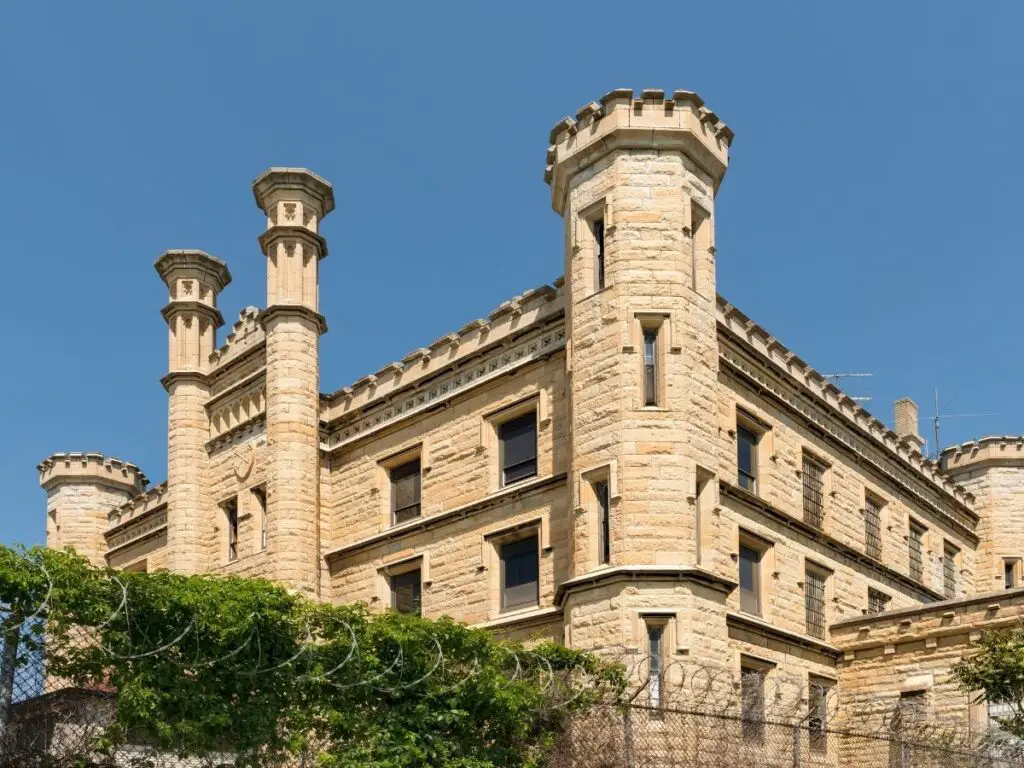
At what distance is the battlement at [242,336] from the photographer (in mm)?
36750

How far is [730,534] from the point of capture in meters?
28.8

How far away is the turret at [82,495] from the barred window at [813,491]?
81.6 feet

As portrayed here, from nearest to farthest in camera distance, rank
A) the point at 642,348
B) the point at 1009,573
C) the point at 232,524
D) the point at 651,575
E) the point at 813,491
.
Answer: the point at 651,575 → the point at 642,348 → the point at 813,491 → the point at 232,524 → the point at 1009,573

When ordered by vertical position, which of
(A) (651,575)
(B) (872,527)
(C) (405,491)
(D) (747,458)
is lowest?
(A) (651,575)

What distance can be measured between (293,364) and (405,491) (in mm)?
4315

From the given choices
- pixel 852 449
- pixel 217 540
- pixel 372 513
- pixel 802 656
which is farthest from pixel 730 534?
pixel 217 540

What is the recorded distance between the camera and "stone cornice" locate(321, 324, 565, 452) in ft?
99.3

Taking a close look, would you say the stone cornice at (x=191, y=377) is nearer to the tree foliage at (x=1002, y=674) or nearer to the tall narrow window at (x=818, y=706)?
the tall narrow window at (x=818, y=706)

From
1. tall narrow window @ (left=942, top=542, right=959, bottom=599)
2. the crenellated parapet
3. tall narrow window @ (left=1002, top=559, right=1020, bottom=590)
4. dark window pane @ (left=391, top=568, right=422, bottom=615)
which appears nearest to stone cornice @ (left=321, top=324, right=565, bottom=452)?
the crenellated parapet

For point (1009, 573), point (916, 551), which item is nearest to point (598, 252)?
point (916, 551)

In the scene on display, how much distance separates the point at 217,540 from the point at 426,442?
767 cm

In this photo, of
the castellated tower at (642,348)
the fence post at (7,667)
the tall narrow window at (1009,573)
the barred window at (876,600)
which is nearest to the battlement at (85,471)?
the castellated tower at (642,348)

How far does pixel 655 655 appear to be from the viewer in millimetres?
25188

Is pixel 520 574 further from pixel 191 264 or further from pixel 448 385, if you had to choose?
pixel 191 264
